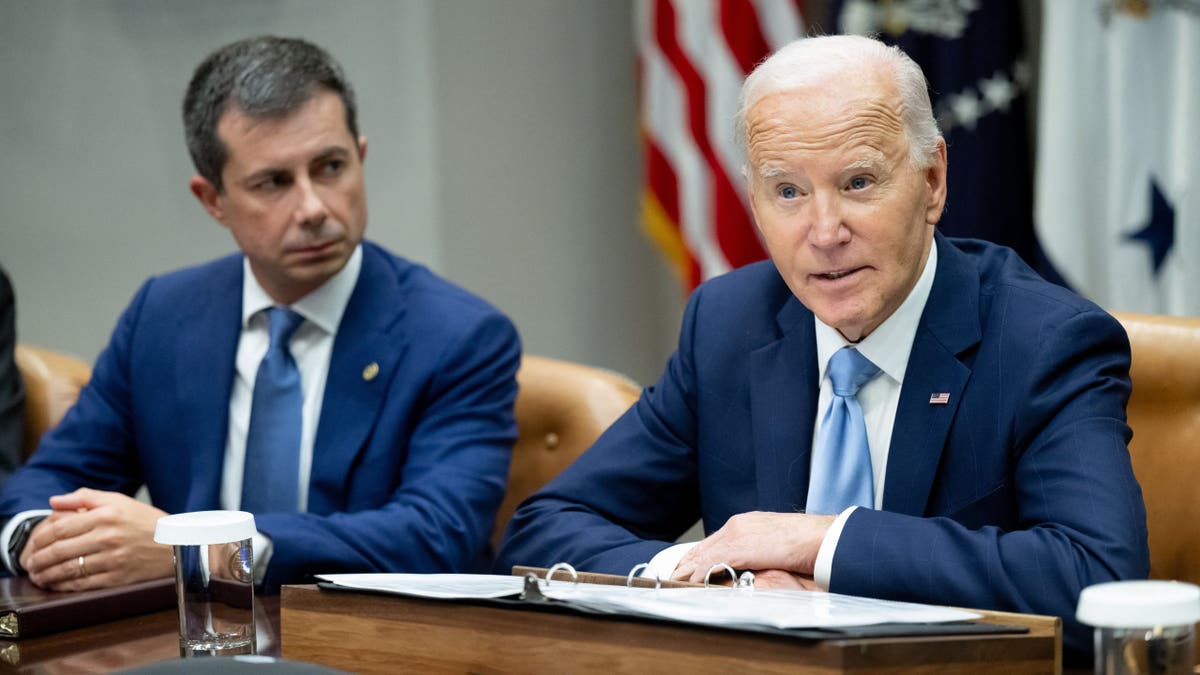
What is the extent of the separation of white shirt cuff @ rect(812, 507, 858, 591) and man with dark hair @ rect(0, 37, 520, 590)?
3.07 feet

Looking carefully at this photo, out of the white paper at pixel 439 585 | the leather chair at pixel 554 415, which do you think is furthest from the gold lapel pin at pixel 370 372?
the white paper at pixel 439 585

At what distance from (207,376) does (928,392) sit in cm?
149

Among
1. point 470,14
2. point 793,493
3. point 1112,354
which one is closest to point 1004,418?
point 1112,354

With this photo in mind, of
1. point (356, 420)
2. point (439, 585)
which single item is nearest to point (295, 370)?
point (356, 420)

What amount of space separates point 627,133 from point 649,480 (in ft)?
9.85

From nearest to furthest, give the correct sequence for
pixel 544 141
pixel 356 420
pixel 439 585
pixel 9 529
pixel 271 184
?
pixel 439 585 → pixel 9 529 → pixel 356 420 → pixel 271 184 → pixel 544 141

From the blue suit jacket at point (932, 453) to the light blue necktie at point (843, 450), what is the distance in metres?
0.04

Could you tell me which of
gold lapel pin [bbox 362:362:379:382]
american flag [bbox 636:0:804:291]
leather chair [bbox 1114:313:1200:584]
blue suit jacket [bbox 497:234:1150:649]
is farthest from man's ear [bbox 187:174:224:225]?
american flag [bbox 636:0:804:291]

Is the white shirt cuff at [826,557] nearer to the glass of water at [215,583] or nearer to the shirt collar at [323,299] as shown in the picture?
the glass of water at [215,583]

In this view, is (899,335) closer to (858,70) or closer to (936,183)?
(936,183)

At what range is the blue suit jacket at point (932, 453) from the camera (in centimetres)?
176

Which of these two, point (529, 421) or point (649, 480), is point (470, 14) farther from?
point (649, 480)

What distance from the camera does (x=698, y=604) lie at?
1.41 metres

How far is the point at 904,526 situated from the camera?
1.80 meters
